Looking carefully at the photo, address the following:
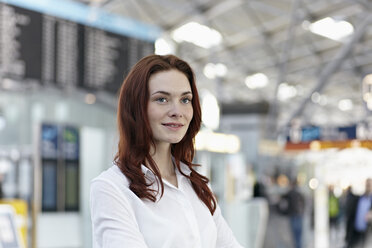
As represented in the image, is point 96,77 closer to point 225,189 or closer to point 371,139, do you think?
point 225,189

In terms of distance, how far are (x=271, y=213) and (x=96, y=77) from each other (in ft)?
22.8

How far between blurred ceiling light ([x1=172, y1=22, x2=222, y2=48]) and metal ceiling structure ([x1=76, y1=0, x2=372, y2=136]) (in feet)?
0.96

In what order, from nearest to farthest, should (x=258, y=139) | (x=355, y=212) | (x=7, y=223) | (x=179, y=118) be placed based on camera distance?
(x=179, y=118) → (x=7, y=223) → (x=355, y=212) → (x=258, y=139)

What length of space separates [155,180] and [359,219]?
8039mm

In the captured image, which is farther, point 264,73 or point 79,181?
point 264,73

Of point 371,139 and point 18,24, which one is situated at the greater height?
point 18,24

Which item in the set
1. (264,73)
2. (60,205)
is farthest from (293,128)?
(264,73)

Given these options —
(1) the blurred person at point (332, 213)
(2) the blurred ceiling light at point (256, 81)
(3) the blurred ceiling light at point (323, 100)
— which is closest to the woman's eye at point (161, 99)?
(1) the blurred person at point (332, 213)

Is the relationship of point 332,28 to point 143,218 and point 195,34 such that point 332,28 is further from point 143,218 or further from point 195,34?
point 143,218

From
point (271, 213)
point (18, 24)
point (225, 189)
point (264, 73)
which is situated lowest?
point (271, 213)

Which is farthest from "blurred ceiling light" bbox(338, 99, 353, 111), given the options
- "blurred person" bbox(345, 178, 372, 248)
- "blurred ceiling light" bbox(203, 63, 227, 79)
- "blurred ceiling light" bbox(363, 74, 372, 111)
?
"blurred person" bbox(345, 178, 372, 248)

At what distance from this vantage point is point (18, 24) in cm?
585

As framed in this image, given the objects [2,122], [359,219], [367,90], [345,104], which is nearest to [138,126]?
[2,122]

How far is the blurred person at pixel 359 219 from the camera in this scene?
8.47 metres
